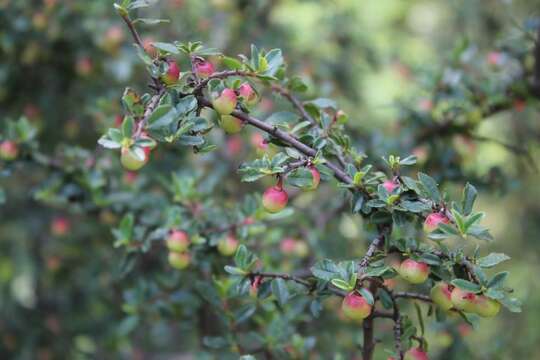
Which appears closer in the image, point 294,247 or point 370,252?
point 370,252

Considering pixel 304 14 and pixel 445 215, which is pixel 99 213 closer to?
pixel 445 215

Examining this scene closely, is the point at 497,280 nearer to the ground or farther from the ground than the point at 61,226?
farther from the ground

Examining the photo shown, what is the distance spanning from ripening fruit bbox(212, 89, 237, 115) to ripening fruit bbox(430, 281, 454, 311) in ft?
1.13

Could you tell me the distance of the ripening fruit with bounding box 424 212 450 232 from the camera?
0.80 metres

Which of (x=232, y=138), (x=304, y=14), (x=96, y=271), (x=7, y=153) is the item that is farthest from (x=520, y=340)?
(x=304, y=14)

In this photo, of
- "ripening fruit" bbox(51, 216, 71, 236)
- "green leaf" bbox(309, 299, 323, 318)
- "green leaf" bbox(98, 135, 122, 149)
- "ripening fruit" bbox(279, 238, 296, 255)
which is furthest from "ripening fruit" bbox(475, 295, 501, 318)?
"ripening fruit" bbox(51, 216, 71, 236)

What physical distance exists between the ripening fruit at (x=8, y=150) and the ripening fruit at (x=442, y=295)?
2.57 feet

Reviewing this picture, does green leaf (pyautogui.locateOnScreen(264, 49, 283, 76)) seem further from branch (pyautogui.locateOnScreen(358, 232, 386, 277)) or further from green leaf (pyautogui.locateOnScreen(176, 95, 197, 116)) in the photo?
branch (pyautogui.locateOnScreen(358, 232, 386, 277))

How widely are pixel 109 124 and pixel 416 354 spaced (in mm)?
858

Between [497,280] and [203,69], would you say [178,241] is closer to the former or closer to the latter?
[203,69]

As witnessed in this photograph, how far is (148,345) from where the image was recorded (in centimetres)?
202

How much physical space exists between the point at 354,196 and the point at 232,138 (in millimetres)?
1081

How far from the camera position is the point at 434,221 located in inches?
31.7

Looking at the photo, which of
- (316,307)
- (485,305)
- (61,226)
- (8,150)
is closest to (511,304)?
(485,305)
